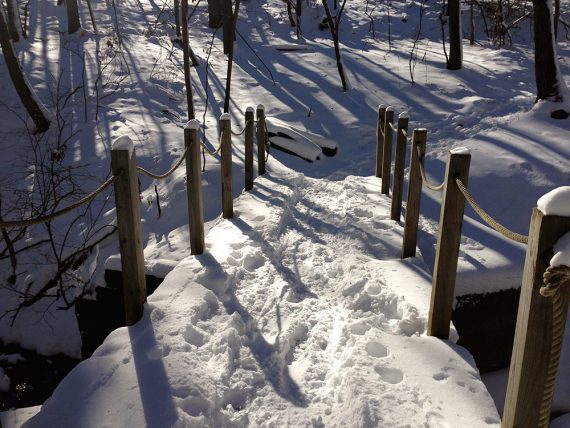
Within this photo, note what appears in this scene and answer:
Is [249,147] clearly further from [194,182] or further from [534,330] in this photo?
[534,330]

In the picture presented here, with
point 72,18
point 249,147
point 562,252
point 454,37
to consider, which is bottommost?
point 249,147

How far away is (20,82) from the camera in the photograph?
1222 centimetres

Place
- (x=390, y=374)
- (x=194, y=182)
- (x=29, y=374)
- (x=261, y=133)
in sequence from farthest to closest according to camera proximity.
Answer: (x=261, y=133) < (x=29, y=374) < (x=194, y=182) < (x=390, y=374)

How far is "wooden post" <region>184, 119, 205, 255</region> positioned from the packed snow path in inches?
10.5

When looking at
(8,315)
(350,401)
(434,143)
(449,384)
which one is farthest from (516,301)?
(8,315)

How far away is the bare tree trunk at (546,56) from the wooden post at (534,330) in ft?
31.1

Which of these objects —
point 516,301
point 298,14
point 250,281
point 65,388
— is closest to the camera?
point 65,388

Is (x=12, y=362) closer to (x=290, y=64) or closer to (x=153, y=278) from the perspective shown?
(x=153, y=278)

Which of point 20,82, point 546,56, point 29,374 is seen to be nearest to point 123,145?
point 29,374

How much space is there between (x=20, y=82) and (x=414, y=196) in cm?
1106

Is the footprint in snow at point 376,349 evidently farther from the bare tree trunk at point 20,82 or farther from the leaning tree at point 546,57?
the bare tree trunk at point 20,82

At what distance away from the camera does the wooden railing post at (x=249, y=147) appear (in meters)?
7.93

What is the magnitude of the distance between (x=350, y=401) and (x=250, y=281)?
1.89 meters

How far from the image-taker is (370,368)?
312 cm
